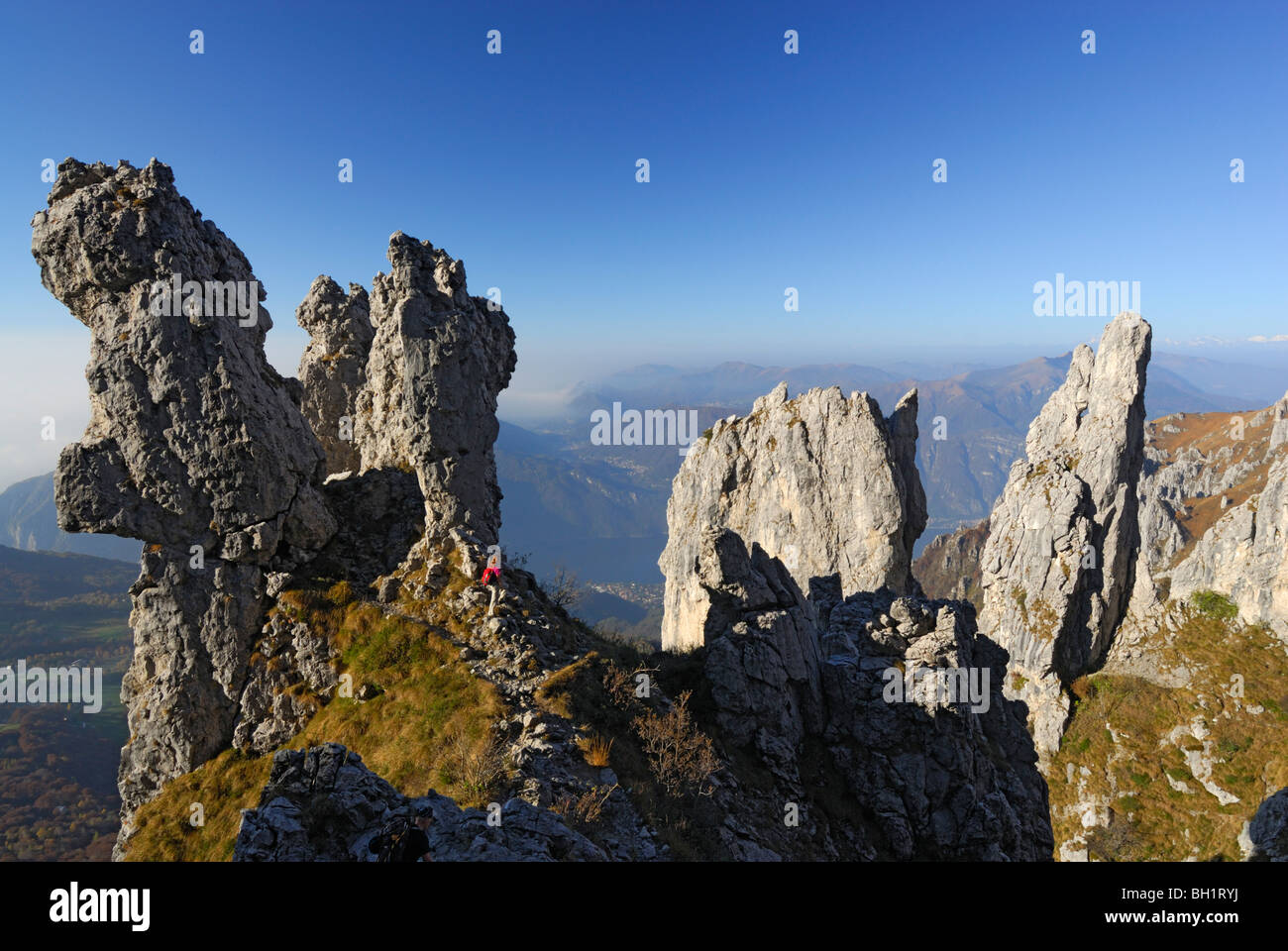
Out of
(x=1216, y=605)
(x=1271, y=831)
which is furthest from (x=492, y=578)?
(x=1216, y=605)

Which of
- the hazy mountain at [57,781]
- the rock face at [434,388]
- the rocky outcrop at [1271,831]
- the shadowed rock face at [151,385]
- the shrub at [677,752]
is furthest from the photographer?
the hazy mountain at [57,781]

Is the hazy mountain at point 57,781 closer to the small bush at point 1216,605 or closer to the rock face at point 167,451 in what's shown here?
the rock face at point 167,451

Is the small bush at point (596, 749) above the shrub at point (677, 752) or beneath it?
above

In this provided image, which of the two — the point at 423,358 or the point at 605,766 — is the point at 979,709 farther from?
the point at 423,358

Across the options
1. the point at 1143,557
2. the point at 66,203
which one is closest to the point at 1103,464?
the point at 1143,557

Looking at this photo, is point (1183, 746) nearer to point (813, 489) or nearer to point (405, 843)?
point (813, 489)

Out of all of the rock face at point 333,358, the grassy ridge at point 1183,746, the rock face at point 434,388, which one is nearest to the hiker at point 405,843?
the rock face at point 434,388
